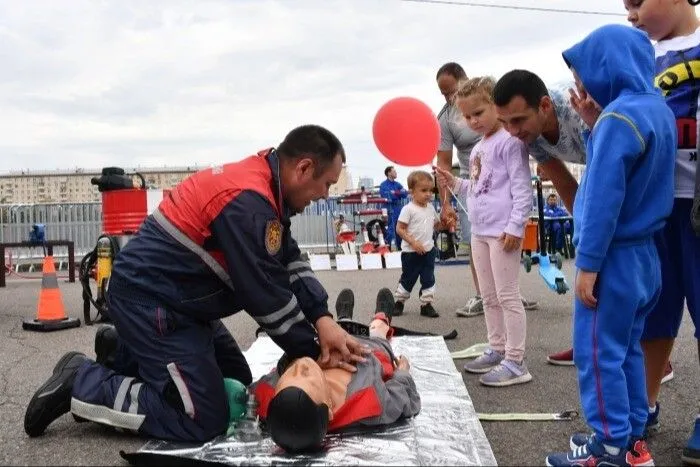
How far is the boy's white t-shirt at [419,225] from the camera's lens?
6207 mm

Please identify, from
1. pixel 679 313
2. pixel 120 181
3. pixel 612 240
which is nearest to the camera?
pixel 612 240

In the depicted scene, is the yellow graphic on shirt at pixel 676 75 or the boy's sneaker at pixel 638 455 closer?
the boy's sneaker at pixel 638 455

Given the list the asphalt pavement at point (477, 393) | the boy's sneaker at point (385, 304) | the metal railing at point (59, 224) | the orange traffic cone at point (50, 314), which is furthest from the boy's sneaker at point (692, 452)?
the metal railing at point (59, 224)

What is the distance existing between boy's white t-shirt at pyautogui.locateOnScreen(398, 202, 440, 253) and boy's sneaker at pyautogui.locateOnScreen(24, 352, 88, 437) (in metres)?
3.88

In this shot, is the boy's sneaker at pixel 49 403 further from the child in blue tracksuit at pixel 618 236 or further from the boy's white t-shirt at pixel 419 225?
the boy's white t-shirt at pixel 419 225

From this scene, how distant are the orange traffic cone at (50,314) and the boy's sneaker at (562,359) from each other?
3860 mm

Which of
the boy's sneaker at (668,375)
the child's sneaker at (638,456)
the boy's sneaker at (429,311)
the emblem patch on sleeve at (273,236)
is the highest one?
the emblem patch on sleeve at (273,236)

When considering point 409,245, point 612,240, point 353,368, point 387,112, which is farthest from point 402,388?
point 409,245

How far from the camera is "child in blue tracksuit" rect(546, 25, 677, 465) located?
6.66 ft

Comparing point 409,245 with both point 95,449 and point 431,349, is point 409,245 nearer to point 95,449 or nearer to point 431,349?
point 431,349

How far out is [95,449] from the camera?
2.49 meters

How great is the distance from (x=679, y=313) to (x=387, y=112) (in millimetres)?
3033

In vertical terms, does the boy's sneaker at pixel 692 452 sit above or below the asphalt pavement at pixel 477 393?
above

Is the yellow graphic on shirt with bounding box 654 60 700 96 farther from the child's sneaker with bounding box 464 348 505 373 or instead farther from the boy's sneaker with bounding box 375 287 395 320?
the boy's sneaker with bounding box 375 287 395 320
